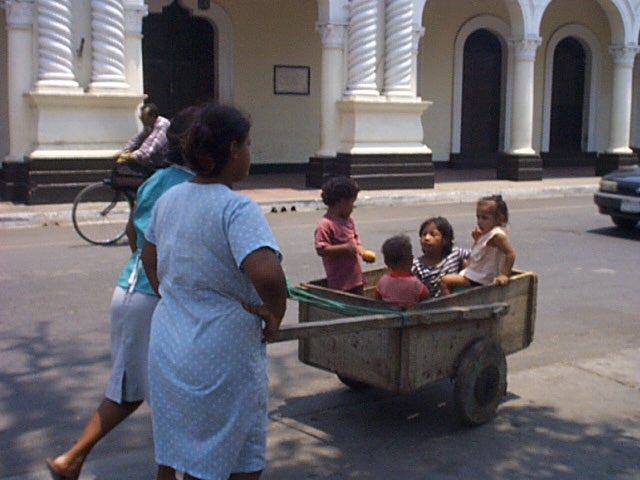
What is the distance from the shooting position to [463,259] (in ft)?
16.7

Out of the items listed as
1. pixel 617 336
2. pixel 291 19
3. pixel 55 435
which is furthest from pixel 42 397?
pixel 291 19

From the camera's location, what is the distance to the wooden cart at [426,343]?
401cm

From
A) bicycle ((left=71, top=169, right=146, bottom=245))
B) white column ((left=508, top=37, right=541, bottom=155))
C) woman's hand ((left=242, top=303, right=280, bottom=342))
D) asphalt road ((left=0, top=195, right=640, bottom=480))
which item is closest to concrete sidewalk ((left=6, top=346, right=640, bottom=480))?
asphalt road ((left=0, top=195, right=640, bottom=480))

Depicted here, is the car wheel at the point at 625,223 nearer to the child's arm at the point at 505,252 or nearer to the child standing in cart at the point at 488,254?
the child standing in cart at the point at 488,254

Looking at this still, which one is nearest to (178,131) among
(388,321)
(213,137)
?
(213,137)

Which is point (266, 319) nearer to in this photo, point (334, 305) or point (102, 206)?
point (334, 305)

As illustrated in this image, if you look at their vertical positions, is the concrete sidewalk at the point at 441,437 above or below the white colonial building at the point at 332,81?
below

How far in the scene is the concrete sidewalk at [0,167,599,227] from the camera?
12.2m

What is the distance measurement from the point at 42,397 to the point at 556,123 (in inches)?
824

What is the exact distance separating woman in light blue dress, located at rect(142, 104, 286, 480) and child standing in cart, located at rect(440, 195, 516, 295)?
7.68 ft

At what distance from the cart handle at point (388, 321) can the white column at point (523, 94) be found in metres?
14.8

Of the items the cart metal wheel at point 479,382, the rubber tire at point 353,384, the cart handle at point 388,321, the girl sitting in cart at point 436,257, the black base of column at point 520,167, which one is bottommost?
the rubber tire at point 353,384

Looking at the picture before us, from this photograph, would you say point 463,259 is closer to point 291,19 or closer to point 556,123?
point 291,19

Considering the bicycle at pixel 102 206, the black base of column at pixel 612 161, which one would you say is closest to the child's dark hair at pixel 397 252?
the bicycle at pixel 102 206
